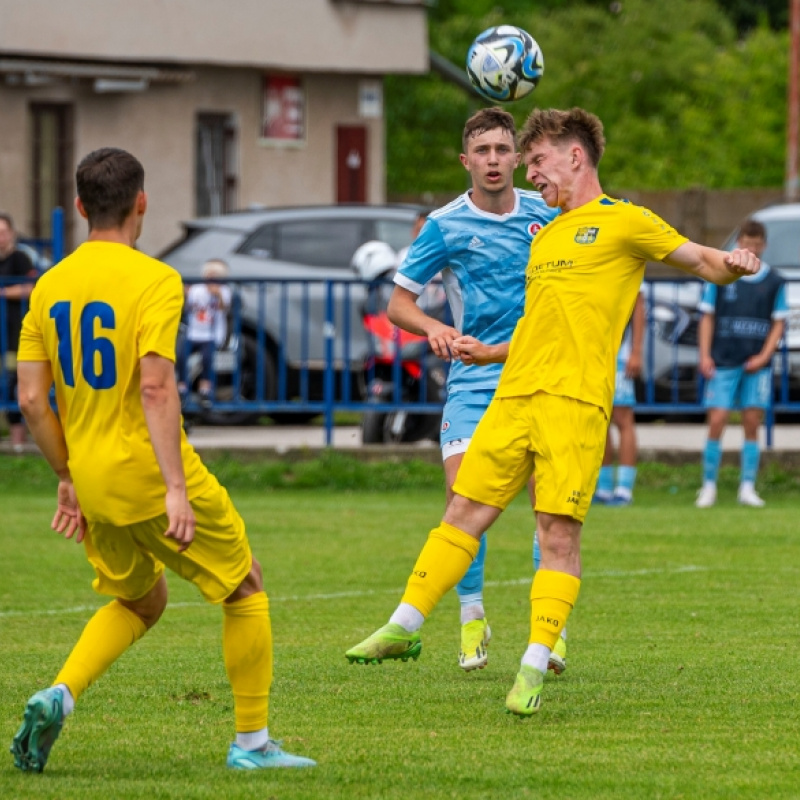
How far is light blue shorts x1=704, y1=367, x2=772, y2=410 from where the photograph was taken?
47.6 feet

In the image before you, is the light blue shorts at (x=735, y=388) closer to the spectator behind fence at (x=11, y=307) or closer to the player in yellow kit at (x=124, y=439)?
the spectator behind fence at (x=11, y=307)

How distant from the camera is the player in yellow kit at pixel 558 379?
6602 mm

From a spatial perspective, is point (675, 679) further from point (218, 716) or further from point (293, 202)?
point (293, 202)

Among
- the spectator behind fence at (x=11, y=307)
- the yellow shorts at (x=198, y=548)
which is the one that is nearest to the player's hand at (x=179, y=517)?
the yellow shorts at (x=198, y=548)

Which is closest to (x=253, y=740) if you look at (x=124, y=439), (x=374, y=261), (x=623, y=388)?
(x=124, y=439)

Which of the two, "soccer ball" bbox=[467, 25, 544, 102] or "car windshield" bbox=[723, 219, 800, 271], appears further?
→ "car windshield" bbox=[723, 219, 800, 271]

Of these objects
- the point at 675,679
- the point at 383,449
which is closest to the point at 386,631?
the point at 675,679

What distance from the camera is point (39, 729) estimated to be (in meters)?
5.50

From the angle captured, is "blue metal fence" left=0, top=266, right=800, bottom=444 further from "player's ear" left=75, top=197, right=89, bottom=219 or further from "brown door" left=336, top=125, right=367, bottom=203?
"brown door" left=336, top=125, right=367, bottom=203

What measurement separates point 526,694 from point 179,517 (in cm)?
159

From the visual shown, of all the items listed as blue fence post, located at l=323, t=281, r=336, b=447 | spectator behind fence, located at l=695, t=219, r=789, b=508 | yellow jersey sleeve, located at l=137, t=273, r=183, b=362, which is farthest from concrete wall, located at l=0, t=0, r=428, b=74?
yellow jersey sleeve, located at l=137, t=273, r=183, b=362

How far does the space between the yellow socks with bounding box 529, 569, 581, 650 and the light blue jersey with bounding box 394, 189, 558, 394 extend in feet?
4.14

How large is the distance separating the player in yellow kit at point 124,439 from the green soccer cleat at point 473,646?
185 centimetres

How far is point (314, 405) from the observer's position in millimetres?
16453
